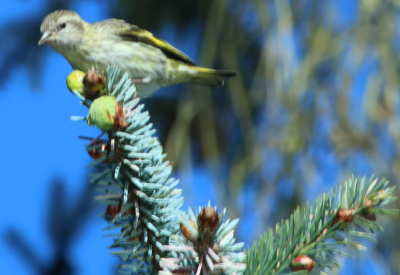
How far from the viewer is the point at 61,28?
2.74 metres

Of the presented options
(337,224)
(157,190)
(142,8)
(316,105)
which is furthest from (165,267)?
(142,8)

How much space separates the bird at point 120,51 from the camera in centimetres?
265

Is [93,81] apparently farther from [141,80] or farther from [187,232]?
[141,80]

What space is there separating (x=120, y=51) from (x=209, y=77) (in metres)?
0.66

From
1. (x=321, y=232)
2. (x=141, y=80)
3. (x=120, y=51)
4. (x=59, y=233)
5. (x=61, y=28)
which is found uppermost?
(x=61, y=28)

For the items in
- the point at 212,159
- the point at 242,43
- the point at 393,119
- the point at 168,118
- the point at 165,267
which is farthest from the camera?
the point at 168,118

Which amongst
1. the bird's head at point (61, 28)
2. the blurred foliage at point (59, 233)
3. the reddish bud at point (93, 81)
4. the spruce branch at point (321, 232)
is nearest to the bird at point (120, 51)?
the bird's head at point (61, 28)

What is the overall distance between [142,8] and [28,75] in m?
1.01

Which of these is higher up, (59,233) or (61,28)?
(61,28)

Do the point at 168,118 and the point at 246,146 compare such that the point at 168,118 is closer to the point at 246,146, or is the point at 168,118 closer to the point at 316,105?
the point at 246,146

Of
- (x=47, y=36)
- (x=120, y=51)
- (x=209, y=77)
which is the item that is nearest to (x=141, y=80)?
(x=120, y=51)

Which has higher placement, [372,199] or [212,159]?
[212,159]

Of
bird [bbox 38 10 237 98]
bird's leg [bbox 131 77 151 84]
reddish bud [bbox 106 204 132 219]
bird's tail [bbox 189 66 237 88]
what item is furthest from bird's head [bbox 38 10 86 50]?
reddish bud [bbox 106 204 132 219]

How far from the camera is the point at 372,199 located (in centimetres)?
108
